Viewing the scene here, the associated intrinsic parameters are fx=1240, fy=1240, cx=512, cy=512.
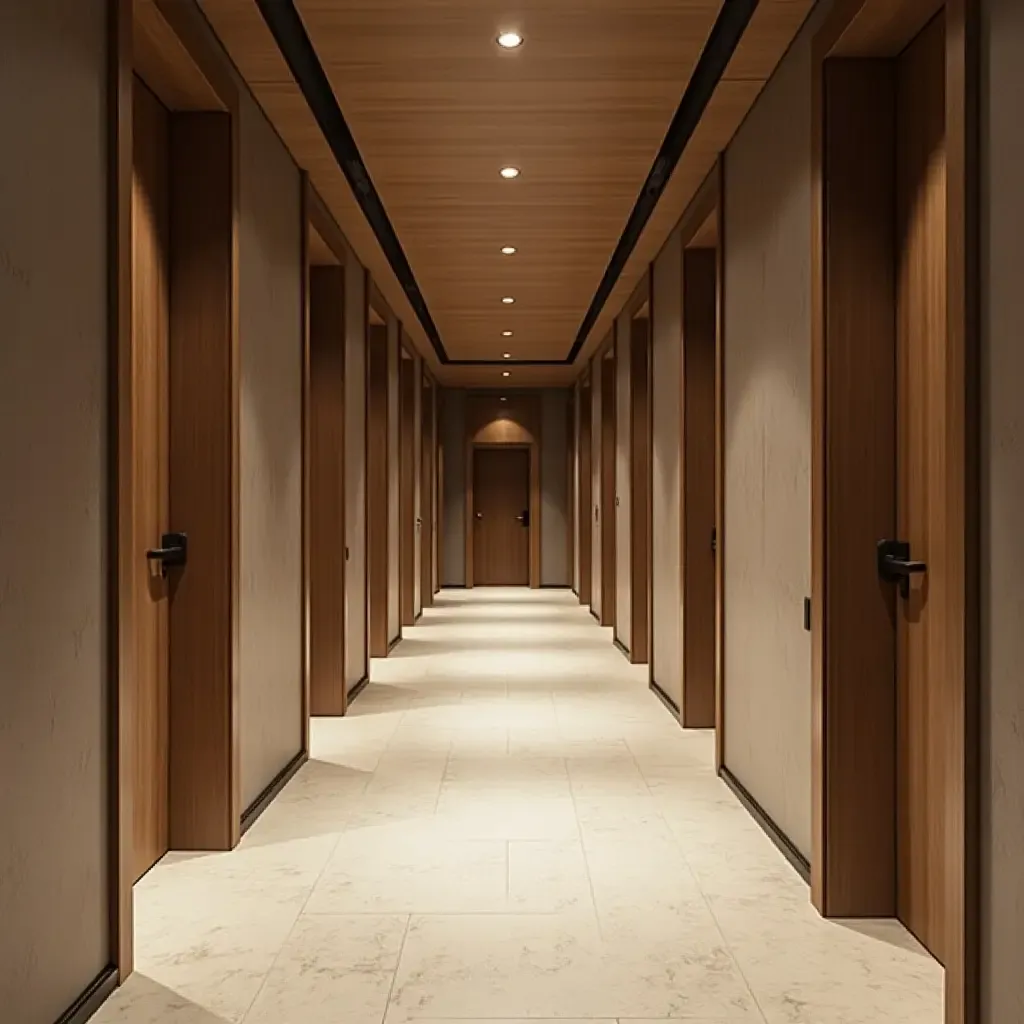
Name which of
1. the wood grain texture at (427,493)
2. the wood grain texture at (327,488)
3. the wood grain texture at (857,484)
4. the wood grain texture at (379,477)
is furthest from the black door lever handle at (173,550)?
the wood grain texture at (427,493)

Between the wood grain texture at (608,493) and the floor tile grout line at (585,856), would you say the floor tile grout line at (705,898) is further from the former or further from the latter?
the wood grain texture at (608,493)

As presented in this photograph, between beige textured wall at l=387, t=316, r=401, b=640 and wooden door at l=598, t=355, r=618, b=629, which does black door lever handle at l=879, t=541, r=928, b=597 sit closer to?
beige textured wall at l=387, t=316, r=401, b=640

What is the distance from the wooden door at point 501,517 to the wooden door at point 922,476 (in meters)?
15.2

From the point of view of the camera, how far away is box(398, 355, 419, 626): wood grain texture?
39.3ft

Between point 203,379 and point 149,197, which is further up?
point 149,197

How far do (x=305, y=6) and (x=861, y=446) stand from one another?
229cm

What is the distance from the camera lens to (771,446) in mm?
4625

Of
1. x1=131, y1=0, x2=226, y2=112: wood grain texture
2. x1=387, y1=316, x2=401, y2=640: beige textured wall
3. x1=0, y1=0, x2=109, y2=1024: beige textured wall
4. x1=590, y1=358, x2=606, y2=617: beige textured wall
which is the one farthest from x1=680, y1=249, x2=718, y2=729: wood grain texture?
x1=590, y1=358, x2=606, y2=617: beige textured wall

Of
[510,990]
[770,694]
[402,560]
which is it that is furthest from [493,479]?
[510,990]

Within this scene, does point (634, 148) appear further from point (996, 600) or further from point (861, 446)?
point (996, 600)

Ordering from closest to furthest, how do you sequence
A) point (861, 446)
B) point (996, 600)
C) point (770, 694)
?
point (996, 600) → point (861, 446) → point (770, 694)

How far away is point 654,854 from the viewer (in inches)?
173

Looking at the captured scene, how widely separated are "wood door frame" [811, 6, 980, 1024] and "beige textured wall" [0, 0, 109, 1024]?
77.1 inches

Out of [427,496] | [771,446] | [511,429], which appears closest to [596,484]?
[427,496]
